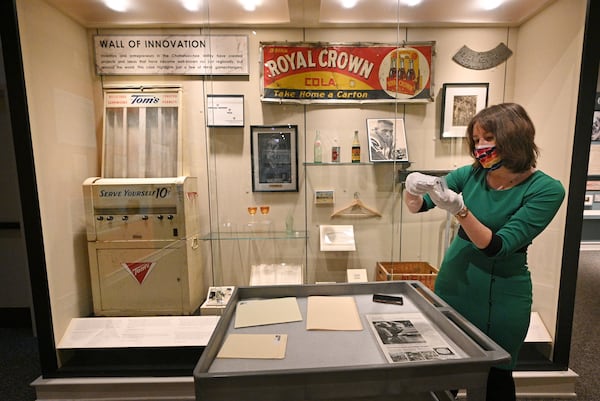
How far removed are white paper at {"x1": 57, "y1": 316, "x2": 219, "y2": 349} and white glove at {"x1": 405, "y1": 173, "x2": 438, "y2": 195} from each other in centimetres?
167

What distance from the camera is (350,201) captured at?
2.50 m

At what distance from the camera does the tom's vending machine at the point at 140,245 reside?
2.17 metres

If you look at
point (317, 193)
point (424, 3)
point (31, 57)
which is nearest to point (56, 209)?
point (31, 57)

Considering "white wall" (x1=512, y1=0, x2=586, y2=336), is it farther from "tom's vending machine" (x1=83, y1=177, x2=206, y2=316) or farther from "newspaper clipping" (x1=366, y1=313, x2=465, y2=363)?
"tom's vending machine" (x1=83, y1=177, x2=206, y2=316)

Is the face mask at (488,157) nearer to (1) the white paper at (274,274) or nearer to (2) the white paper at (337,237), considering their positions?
(2) the white paper at (337,237)

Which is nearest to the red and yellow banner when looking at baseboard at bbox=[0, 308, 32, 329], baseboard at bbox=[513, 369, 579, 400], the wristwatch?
the wristwatch

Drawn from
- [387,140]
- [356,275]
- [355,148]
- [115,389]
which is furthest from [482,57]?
[115,389]

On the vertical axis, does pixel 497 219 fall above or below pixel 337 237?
above

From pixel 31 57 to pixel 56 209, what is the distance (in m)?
0.95

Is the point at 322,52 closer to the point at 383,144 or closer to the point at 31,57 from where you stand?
the point at 383,144

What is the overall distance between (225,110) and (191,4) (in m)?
0.74

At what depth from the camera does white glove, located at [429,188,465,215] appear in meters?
1.08

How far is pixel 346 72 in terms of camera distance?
234 cm

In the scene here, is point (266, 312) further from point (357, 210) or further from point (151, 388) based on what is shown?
point (357, 210)
